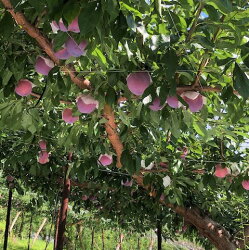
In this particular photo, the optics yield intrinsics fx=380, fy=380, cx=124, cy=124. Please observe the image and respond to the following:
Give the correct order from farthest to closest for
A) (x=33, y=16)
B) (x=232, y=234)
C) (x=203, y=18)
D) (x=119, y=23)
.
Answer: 1. (x=232, y=234)
2. (x=33, y=16)
3. (x=203, y=18)
4. (x=119, y=23)

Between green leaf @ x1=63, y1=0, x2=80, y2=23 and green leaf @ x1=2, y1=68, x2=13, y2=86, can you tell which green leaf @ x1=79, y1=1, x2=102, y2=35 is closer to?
green leaf @ x1=63, y1=0, x2=80, y2=23

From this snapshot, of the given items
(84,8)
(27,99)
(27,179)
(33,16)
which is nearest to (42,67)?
(33,16)

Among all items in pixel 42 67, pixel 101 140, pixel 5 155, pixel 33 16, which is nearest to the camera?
pixel 33 16

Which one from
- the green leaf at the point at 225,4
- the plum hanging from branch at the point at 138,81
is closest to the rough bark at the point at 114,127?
the plum hanging from branch at the point at 138,81

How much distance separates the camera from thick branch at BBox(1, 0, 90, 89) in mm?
1096

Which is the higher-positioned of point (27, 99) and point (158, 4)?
point (27, 99)

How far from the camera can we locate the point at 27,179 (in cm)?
421

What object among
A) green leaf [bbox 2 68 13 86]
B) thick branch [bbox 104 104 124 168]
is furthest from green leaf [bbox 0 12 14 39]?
thick branch [bbox 104 104 124 168]

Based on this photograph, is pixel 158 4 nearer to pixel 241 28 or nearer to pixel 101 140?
pixel 241 28

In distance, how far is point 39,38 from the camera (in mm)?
1263

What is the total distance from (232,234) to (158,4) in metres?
3.45

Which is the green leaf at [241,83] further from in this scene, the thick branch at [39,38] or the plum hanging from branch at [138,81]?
the thick branch at [39,38]

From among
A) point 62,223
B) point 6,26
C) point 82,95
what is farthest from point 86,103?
point 62,223

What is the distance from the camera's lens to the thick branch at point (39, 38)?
1.10 metres
